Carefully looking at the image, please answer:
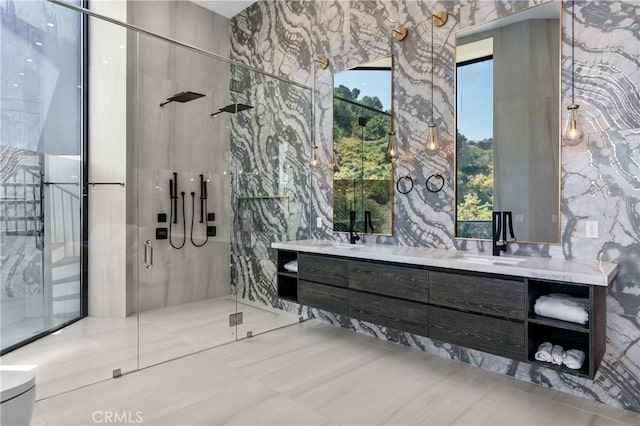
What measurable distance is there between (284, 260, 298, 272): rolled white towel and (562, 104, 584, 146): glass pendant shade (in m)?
2.45

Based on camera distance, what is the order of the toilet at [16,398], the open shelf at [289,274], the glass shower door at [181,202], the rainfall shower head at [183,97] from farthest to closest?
the open shelf at [289,274] → the rainfall shower head at [183,97] → the glass shower door at [181,202] → the toilet at [16,398]

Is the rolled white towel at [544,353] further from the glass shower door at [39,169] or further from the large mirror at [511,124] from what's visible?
the glass shower door at [39,169]

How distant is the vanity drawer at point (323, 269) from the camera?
3199 millimetres

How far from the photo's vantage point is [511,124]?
2.74 metres

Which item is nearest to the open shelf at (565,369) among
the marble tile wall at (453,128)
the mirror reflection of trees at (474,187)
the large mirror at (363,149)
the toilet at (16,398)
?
the marble tile wall at (453,128)

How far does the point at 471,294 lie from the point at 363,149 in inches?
72.3

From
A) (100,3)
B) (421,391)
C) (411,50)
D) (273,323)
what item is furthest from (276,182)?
(100,3)

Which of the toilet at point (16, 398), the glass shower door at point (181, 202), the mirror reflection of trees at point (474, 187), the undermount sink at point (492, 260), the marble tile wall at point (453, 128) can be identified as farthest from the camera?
the glass shower door at point (181, 202)

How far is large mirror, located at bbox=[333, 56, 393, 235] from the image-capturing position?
3.54m

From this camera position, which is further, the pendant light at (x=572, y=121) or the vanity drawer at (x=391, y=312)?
the vanity drawer at (x=391, y=312)

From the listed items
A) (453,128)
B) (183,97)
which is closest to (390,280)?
(453,128)

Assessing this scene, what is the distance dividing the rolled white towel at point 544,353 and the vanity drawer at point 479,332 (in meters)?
0.08

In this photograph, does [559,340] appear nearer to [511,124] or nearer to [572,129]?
[572,129]

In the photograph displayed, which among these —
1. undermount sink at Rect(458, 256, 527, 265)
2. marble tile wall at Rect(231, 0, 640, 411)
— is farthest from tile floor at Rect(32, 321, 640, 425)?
undermount sink at Rect(458, 256, 527, 265)
